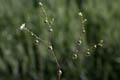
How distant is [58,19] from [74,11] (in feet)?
1.19

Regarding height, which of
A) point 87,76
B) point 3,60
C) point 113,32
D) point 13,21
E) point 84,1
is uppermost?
point 84,1

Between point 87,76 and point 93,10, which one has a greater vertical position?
point 93,10

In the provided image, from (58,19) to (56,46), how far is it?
0.48 meters

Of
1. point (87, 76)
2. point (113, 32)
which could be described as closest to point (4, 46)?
point (87, 76)

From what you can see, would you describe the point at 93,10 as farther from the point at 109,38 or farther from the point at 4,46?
the point at 4,46

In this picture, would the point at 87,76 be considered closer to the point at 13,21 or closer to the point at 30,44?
the point at 30,44

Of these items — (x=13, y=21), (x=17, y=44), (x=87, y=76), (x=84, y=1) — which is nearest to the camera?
(x=87, y=76)

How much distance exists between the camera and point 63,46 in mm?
4375

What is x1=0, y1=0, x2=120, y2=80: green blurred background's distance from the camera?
13.7 feet

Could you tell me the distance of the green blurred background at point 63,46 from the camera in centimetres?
419

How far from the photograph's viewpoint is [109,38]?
14.4 ft

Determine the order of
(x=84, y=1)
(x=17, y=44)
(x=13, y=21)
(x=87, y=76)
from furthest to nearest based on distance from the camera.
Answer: (x=84, y=1), (x=13, y=21), (x=17, y=44), (x=87, y=76)

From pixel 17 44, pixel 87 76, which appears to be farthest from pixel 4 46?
pixel 87 76

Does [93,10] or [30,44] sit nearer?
[30,44]
